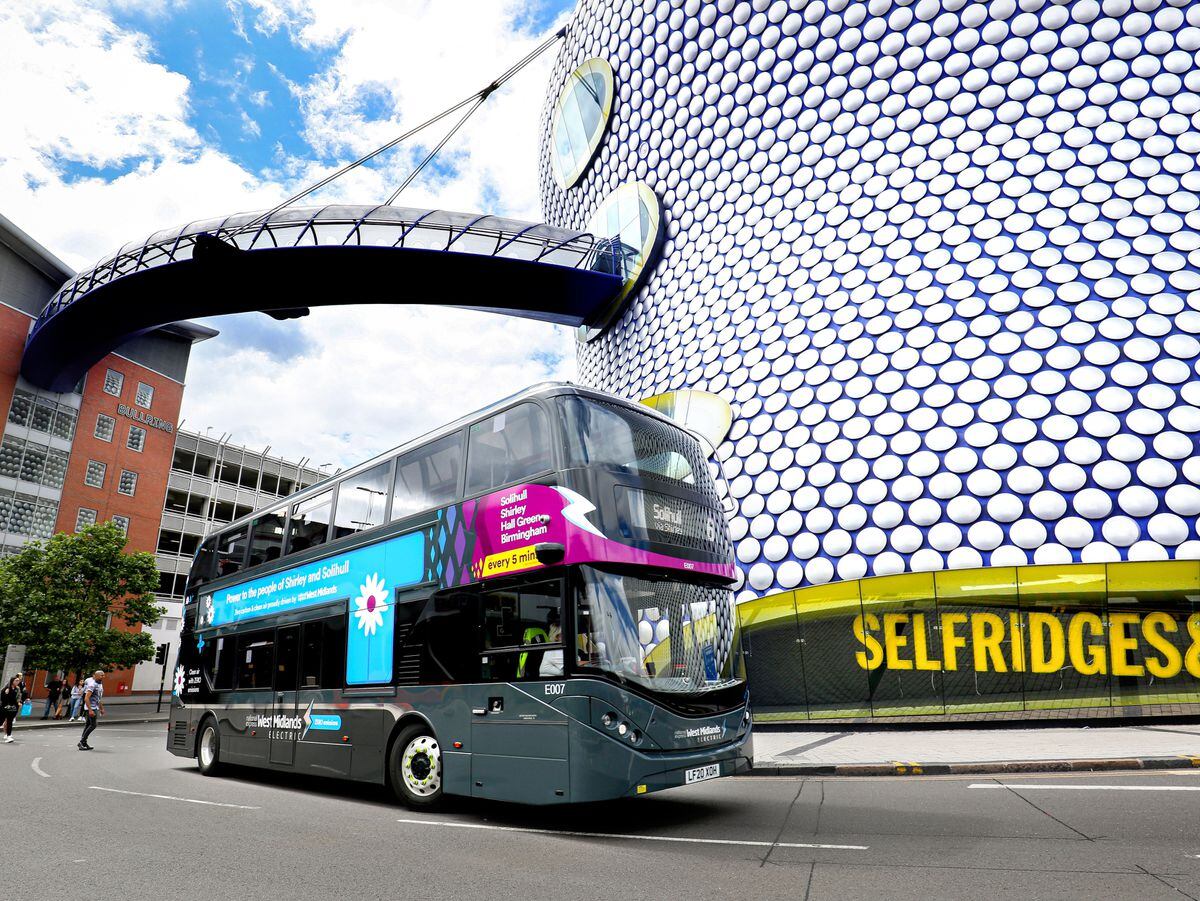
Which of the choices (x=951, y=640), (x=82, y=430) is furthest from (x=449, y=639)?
(x=82, y=430)

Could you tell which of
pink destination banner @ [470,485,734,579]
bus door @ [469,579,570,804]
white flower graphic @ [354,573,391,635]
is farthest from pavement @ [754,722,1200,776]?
white flower graphic @ [354,573,391,635]

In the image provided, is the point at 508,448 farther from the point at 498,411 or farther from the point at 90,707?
the point at 90,707

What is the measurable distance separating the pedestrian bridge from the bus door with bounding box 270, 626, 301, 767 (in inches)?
685

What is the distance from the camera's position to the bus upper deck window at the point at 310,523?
992 centimetres

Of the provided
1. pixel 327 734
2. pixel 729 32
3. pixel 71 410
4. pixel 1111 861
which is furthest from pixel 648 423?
pixel 71 410

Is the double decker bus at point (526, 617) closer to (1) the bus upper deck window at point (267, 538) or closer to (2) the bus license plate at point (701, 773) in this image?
(2) the bus license plate at point (701, 773)

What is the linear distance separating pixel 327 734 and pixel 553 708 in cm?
416

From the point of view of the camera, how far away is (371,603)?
8.54m

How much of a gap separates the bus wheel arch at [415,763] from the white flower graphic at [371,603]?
1.19 metres

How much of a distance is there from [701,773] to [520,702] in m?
1.71

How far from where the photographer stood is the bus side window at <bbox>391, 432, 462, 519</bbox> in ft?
26.2

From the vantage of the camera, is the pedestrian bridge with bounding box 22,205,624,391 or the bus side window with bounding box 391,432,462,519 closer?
the bus side window with bounding box 391,432,462,519

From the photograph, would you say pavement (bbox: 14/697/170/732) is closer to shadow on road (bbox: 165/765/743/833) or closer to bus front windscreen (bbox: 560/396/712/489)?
shadow on road (bbox: 165/765/743/833)

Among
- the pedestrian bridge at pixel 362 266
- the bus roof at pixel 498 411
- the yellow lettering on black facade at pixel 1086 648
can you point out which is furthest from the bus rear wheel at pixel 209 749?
the pedestrian bridge at pixel 362 266
